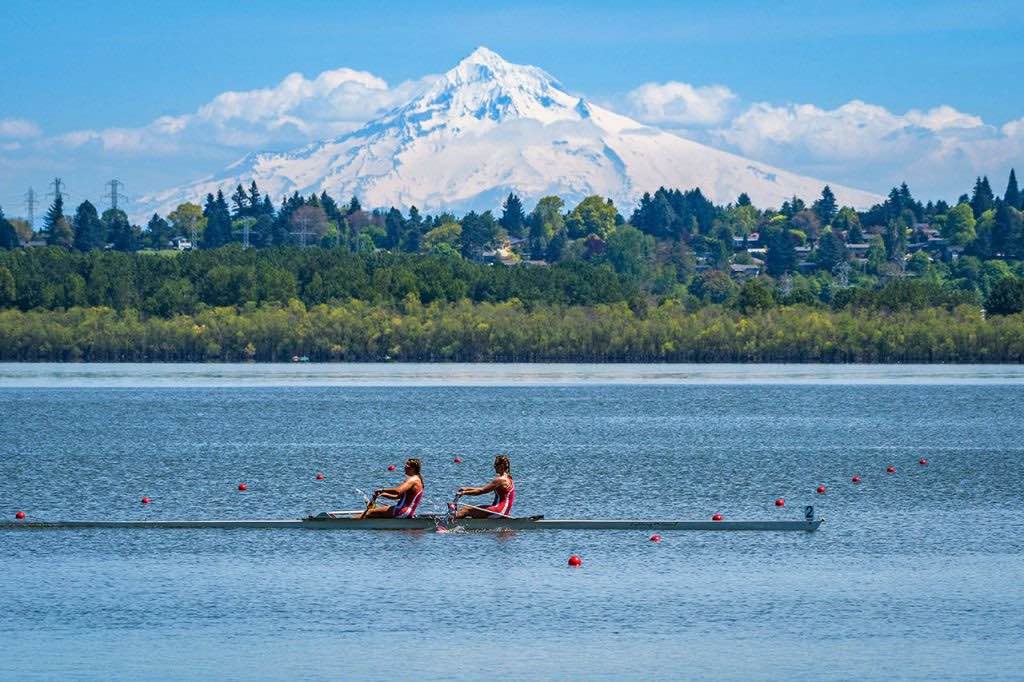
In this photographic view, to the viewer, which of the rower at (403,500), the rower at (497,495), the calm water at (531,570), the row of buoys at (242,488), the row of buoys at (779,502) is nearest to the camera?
the calm water at (531,570)

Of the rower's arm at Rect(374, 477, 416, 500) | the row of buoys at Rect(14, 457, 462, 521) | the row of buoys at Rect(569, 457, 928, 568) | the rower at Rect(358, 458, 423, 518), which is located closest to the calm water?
the row of buoys at Rect(569, 457, 928, 568)

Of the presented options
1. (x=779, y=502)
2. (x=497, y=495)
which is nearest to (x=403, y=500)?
(x=497, y=495)

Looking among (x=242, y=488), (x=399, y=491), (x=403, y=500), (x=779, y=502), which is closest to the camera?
(x=399, y=491)

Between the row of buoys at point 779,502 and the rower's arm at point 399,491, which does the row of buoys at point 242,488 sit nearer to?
the rower's arm at point 399,491

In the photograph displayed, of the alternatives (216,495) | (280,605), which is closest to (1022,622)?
(280,605)

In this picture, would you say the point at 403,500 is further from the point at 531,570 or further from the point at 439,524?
the point at 531,570

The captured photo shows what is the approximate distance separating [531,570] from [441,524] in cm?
522

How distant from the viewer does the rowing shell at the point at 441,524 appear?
4762 centimetres

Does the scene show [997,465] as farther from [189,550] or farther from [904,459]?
[189,550]

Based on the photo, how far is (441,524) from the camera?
157 feet

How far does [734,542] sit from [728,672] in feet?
49.6

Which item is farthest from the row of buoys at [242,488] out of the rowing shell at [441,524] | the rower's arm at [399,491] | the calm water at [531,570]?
the rower's arm at [399,491]

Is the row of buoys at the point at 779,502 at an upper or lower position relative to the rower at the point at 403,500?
lower

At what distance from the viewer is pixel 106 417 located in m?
113
